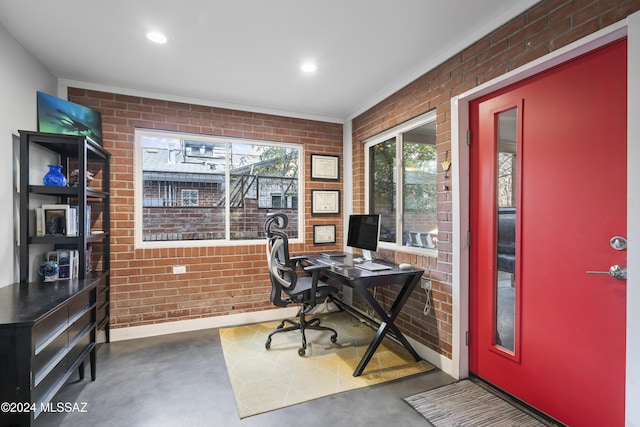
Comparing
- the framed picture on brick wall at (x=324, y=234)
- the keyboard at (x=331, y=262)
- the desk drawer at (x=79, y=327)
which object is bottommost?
the desk drawer at (x=79, y=327)

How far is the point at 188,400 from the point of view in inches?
81.9

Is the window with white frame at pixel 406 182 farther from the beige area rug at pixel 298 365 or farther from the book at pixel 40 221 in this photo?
the book at pixel 40 221

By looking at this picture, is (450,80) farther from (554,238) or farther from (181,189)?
(181,189)


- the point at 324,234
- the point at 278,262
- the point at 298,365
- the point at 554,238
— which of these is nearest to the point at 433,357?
the point at 298,365

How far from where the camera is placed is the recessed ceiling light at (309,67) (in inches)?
103

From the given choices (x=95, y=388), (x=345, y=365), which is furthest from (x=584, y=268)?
(x=95, y=388)

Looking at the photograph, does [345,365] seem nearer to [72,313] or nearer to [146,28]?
[72,313]

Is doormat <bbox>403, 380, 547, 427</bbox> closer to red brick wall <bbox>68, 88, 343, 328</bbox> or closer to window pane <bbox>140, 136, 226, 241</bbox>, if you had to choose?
red brick wall <bbox>68, 88, 343, 328</bbox>

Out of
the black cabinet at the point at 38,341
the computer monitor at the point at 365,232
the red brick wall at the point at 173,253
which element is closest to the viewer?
the black cabinet at the point at 38,341

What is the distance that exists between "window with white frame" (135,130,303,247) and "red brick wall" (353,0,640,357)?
1.33m

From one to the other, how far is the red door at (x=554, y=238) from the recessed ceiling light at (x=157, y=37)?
8.11 feet

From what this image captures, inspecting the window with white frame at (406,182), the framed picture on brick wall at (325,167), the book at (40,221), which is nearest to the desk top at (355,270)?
the window with white frame at (406,182)

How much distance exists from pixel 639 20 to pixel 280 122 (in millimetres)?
3191

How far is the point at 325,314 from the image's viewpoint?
151 inches
